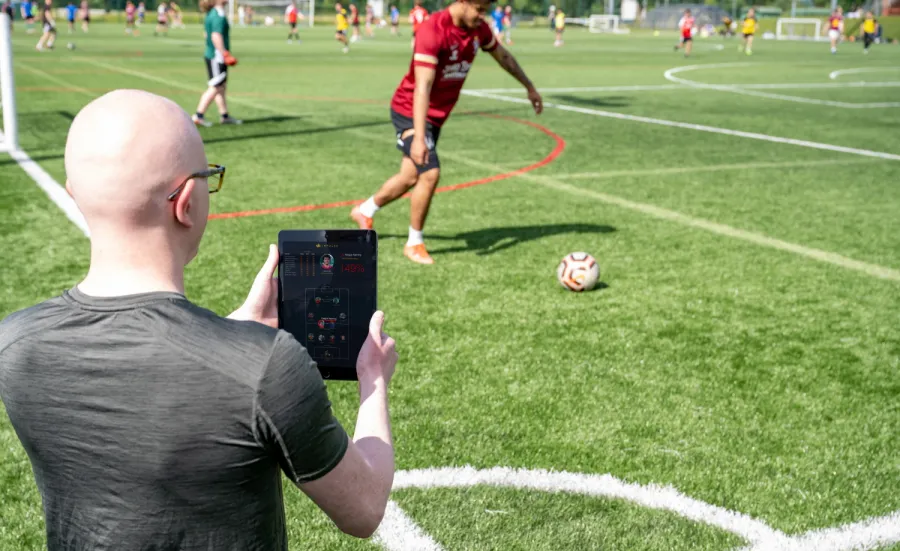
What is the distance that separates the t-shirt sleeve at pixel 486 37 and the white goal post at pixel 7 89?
6.96m

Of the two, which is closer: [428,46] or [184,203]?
[184,203]

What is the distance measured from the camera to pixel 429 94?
7.04 meters

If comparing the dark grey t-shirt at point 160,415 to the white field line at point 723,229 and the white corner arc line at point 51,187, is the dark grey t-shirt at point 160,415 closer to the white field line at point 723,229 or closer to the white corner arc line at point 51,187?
the white corner arc line at point 51,187

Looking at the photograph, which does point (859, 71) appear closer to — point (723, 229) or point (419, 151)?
point (723, 229)

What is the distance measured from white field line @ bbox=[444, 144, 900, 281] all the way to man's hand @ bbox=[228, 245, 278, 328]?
6030 mm

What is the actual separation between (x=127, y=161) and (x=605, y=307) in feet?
16.0

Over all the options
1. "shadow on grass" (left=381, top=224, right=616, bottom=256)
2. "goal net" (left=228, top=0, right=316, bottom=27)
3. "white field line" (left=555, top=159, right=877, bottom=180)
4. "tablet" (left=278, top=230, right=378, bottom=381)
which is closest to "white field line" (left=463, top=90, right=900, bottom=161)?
"white field line" (left=555, top=159, right=877, bottom=180)

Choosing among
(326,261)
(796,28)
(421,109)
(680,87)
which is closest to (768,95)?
(680,87)

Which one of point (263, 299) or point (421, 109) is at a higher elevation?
point (421, 109)

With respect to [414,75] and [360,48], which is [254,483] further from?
[360,48]

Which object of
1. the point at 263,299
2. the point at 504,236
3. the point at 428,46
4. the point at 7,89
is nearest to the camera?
the point at 263,299

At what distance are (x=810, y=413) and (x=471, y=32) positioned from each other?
12.7 feet

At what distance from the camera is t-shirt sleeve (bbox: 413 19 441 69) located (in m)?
6.88

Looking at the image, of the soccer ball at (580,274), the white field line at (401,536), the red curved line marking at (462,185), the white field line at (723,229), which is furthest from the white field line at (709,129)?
the white field line at (401,536)
